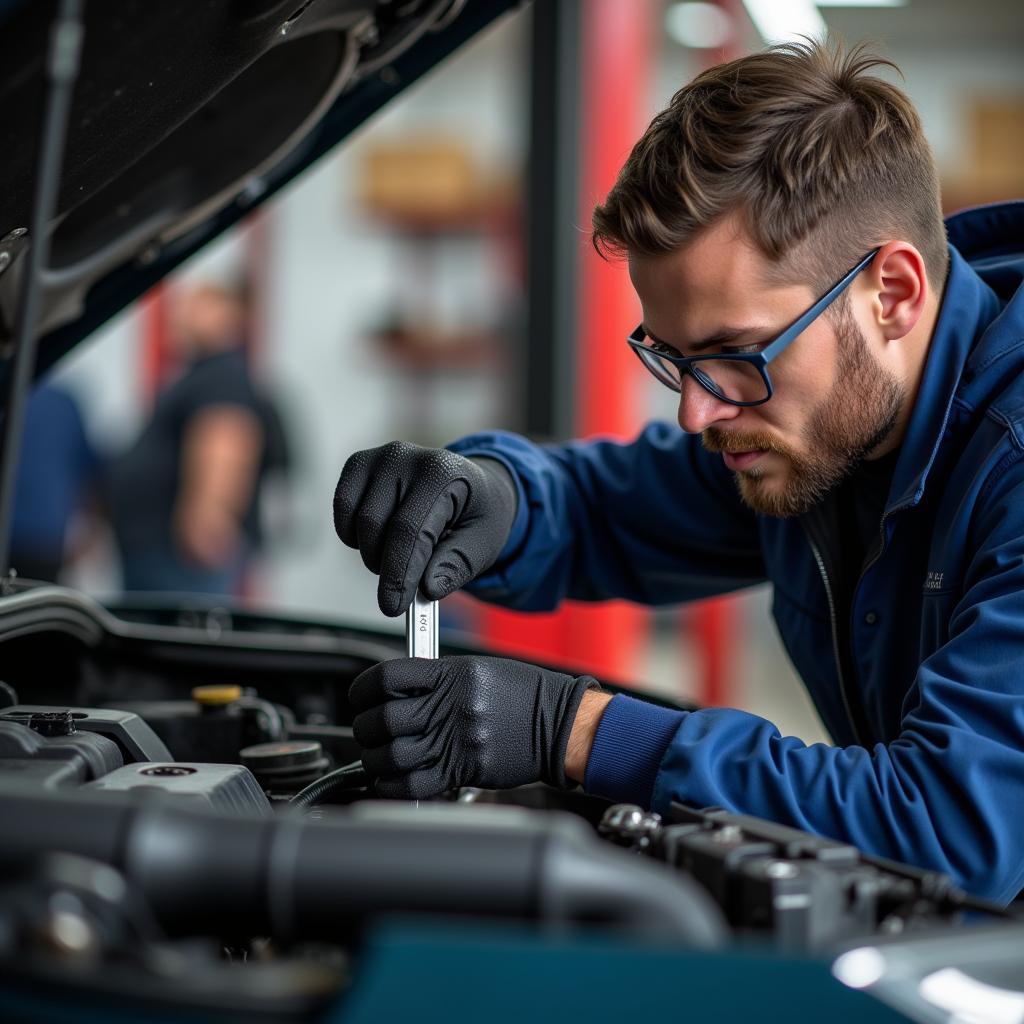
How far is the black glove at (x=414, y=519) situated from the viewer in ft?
4.67

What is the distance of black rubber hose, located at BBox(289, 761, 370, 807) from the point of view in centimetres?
122

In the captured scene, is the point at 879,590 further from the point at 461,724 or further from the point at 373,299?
the point at 373,299

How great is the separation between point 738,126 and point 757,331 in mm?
252

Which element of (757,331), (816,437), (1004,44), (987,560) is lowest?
(987,560)

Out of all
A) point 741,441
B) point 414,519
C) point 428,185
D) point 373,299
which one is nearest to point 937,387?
point 741,441

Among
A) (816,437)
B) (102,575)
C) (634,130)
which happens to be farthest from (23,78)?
(102,575)

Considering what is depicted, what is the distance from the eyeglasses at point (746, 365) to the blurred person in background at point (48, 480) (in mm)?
3460

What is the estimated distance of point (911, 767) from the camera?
1.15 meters

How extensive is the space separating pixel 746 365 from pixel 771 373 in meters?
0.03

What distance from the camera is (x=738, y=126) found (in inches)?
56.4

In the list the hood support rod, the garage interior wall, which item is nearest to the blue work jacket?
the hood support rod

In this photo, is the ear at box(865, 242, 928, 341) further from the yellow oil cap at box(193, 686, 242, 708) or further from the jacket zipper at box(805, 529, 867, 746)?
the yellow oil cap at box(193, 686, 242, 708)

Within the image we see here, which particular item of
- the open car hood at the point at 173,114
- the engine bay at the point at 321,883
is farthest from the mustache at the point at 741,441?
the open car hood at the point at 173,114

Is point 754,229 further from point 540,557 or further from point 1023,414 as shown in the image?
point 540,557
